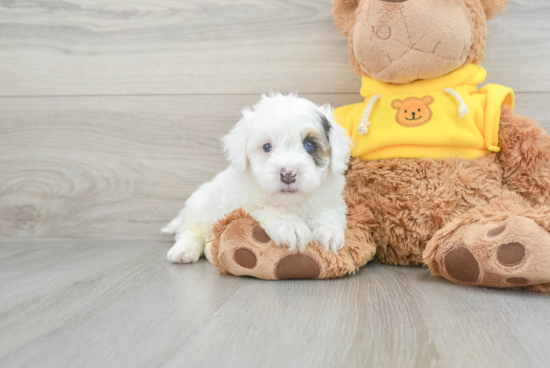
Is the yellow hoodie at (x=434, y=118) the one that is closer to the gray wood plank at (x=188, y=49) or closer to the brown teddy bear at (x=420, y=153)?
the brown teddy bear at (x=420, y=153)

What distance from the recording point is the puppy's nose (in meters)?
1.23

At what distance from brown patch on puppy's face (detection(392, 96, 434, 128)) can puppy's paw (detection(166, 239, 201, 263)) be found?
876 millimetres

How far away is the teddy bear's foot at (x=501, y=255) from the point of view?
3.51 feet

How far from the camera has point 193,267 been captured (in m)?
1.54

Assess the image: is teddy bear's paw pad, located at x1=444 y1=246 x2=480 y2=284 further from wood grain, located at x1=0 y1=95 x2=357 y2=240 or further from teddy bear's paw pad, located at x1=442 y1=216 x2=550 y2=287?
wood grain, located at x1=0 y1=95 x2=357 y2=240

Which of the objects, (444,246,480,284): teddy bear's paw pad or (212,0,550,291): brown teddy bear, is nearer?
(444,246,480,284): teddy bear's paw pad

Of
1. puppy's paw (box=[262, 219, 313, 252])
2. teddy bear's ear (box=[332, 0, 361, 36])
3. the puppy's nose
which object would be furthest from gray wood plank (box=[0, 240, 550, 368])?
teddy bear's ear (box=[332, 0, 361, 36])

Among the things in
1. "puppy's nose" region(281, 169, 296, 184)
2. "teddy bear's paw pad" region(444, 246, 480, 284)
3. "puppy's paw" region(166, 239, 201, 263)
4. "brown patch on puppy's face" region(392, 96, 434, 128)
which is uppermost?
"brown patch on puppy's face" region(392, 96, 434, 128)

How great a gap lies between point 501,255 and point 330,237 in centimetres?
46

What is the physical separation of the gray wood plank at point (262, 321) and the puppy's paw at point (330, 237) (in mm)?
107

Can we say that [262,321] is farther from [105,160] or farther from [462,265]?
[105,160]

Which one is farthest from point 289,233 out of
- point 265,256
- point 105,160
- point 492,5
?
point 105,160

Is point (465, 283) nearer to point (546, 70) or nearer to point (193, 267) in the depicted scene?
point (193, 267)

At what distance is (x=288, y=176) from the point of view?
4.04 ft
